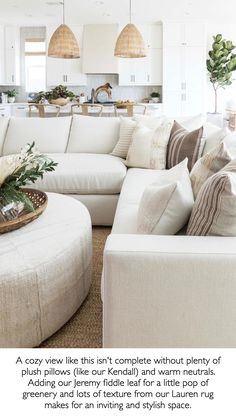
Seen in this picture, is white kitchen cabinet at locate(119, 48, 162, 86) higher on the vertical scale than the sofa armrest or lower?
higher

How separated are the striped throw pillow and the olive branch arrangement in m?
1.56

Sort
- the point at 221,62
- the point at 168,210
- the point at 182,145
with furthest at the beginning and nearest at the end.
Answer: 1. the point at 221,62
2. the point at 182,145
3. the point at 168,210

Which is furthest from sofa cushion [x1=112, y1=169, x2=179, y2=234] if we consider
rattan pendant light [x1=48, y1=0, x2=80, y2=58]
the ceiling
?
the ceiling

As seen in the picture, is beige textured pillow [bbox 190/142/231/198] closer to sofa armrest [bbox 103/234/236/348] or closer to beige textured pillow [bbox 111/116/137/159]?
sofa armrest [bbox 103/234/236/348]

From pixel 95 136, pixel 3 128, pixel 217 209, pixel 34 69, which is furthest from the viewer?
pixel 34 69

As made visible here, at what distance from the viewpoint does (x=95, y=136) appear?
4543mm

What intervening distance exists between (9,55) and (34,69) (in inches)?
26.2

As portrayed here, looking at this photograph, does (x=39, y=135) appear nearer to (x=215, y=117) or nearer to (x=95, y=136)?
(x=95, y=136)

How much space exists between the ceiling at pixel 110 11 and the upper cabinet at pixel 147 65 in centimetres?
32

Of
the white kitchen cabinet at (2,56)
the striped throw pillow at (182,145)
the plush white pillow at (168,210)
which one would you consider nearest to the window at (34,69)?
the white kitchen cabinet at (2,56)

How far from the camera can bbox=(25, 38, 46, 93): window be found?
32.5 feet

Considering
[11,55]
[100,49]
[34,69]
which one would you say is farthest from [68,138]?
[34,69]

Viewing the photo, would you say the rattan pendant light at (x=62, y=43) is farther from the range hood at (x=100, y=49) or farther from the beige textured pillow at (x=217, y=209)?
the beige textured pillow at (x=217, y=209)

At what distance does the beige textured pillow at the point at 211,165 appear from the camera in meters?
1.93
